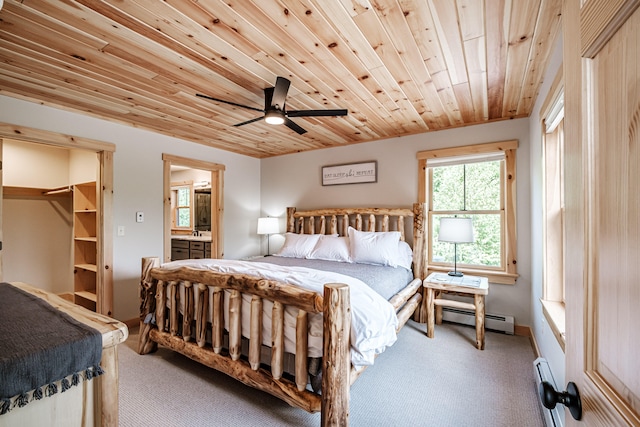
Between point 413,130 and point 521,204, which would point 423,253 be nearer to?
point 521,204

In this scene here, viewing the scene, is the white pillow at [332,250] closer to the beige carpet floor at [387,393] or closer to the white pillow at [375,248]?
the white pillow at [375,248]

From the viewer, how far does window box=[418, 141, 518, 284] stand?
320 cm

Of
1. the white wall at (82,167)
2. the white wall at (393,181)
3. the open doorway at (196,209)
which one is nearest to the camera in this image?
the white wall at (393,181)

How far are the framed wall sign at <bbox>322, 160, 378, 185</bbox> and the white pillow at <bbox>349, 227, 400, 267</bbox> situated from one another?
0.89 meters

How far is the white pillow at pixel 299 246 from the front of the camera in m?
3.81

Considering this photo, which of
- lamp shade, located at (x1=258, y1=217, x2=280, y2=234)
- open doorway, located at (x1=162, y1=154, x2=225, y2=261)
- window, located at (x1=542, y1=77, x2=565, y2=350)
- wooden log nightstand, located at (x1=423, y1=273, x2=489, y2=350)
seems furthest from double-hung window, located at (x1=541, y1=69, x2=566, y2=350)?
open doorway, located at (x1=162, y1=154, x2=225, y2=261)

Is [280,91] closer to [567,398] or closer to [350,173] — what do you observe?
[350,173]

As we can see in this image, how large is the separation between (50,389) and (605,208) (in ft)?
4.52

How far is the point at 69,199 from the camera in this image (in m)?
4.45

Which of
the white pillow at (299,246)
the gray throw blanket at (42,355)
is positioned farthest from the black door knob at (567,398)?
the white pillow at (299,246)

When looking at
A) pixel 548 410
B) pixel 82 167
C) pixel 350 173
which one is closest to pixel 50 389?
pixel 548 410

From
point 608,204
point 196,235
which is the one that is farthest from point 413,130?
point 196,235

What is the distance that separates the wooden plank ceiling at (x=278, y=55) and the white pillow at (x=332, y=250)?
5.01 ft

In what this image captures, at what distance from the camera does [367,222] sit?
3932 mm
